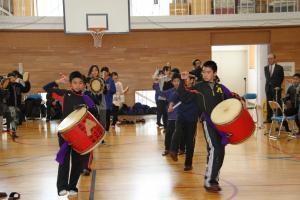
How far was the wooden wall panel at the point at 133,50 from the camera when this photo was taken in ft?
53.5

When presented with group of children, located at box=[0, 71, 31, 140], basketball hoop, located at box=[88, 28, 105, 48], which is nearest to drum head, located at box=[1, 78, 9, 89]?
group of children, located at box=[0, 71, 31, 140]

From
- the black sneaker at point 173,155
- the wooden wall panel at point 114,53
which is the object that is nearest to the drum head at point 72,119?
the black sneaker at point 173,155

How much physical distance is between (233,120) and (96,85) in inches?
142

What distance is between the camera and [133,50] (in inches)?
656

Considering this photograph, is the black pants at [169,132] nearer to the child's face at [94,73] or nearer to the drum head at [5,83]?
the child's face at [94,73]

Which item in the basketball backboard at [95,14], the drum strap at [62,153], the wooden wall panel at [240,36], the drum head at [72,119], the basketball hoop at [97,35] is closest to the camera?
the drum head at [72,119]

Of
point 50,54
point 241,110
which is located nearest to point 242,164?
point 241,110

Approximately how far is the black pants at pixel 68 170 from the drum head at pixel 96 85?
2745 mm

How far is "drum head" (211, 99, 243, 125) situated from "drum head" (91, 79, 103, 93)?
10.6ft

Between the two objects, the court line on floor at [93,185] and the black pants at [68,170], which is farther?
the court line on floor at [93,185]

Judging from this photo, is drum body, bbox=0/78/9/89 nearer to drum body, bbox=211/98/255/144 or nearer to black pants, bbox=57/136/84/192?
black pants, bbox=57/136/84/192

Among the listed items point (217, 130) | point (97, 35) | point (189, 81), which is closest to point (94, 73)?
point (189, 81)

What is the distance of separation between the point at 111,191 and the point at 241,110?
2.01 meters

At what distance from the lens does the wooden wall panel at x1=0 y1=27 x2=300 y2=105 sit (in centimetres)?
1631
